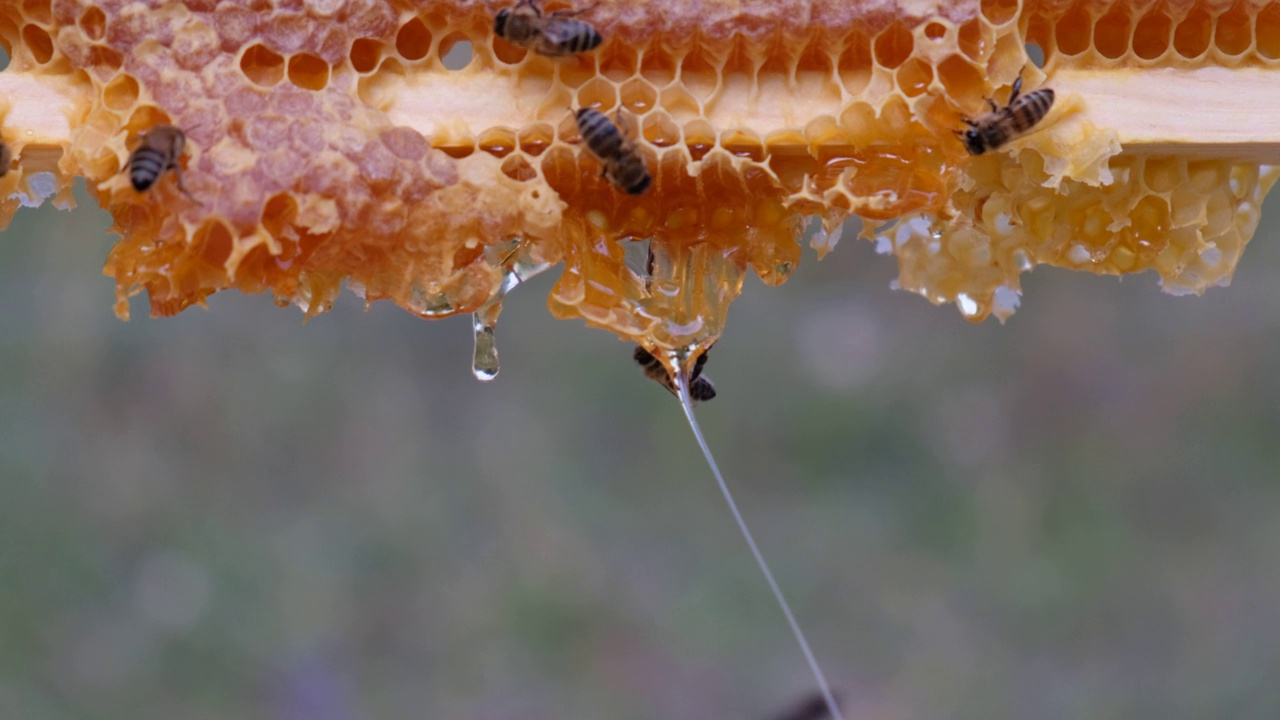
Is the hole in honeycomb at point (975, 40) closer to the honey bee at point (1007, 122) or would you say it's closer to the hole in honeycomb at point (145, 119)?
the honey bee at point (1007, 122)

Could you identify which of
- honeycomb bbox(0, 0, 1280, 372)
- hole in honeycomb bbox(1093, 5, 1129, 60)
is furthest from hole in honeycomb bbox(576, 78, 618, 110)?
hole in honeycomb bbox(1093, 5, 1129, 60)

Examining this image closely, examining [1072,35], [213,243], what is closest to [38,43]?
[213,243]

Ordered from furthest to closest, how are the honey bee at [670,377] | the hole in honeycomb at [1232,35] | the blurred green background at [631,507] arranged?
1. the blurred green background at [631,507]
2. the honey bee at [670,377]
3. the hole in honeycomb at [1232,35]

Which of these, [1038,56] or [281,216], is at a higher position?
[281,216]

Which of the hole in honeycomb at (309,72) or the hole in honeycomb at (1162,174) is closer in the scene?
the hole in honeycomb at (309,72)

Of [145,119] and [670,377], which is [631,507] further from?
[145,119]

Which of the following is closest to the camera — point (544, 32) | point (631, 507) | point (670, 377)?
point (544, 32)

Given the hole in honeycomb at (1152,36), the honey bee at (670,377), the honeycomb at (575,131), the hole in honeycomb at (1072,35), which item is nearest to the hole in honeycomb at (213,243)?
the honeycomb at (575,131)

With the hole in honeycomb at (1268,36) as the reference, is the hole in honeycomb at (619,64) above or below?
below
